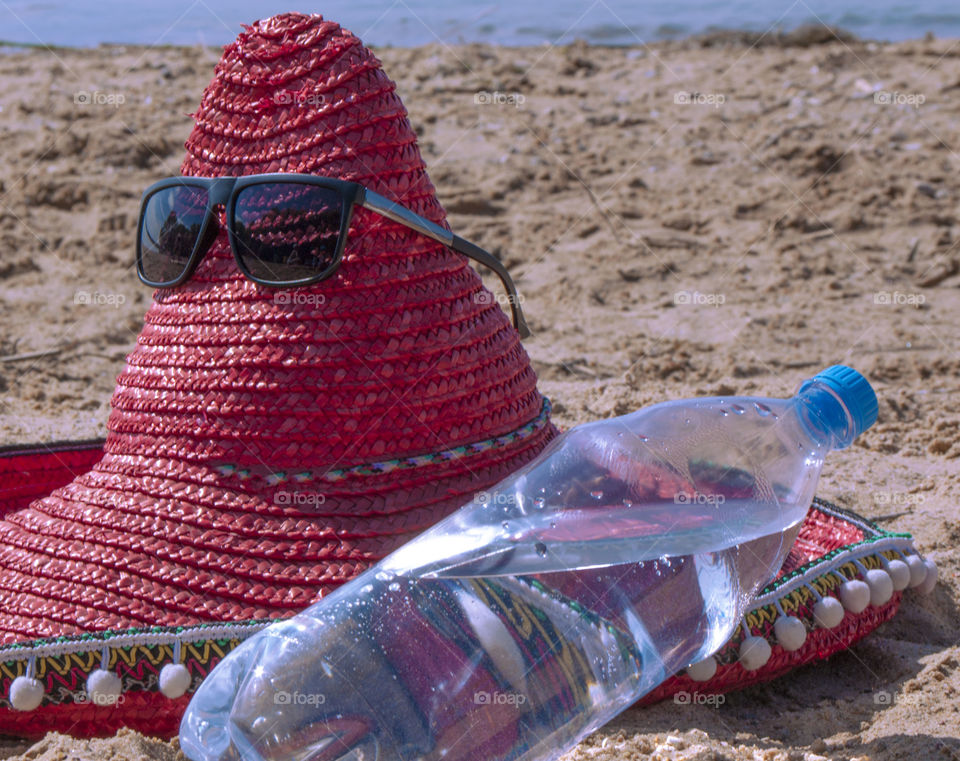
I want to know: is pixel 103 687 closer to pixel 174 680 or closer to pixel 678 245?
pixel 174 680

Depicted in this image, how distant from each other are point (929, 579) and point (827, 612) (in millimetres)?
398

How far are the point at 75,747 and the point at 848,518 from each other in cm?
166

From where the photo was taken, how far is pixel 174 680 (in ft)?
6.31

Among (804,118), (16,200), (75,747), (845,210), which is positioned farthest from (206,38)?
(75,747)

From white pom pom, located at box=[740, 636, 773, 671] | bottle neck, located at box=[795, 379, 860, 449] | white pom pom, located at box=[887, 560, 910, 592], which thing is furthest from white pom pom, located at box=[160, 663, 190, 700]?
white pom pom, located at box=[887, 560, 910, 592]

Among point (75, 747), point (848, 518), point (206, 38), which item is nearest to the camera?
point (75, 747)

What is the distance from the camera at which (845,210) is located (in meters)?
5.81

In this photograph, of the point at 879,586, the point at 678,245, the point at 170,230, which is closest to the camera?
the point at 170,230

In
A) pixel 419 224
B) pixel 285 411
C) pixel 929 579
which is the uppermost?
pixel 419 224

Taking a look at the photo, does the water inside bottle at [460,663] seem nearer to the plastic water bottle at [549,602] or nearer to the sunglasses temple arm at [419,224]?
the plastic water bottle at [549,602]

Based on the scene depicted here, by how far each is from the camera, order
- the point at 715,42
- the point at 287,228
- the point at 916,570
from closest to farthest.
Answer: the point at 287,228 → the point at 916,570 → the point at 715,42

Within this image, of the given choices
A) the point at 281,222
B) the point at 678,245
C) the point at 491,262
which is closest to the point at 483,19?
the point at 678,245

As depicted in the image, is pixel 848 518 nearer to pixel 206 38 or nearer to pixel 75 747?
pixel 75 747

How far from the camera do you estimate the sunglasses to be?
2.09m
